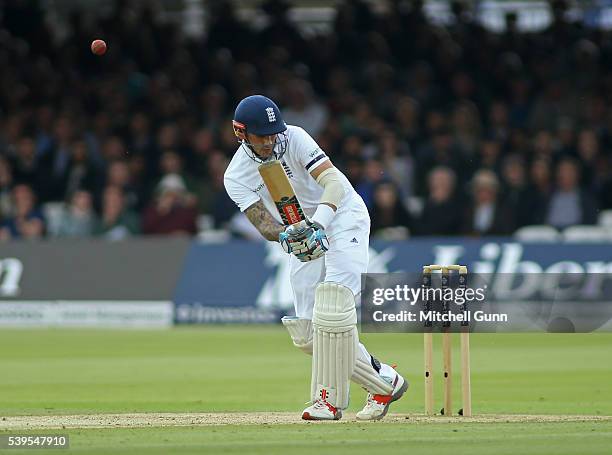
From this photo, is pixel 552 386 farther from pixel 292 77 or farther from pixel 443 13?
pixel 443 13

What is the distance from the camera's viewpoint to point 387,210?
1611cm

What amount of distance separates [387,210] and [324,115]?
2649mm

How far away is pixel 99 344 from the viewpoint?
14172 millimetres

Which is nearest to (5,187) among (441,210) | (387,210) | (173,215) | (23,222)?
(23,222)

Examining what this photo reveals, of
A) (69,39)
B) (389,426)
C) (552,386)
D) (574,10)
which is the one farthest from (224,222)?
(389,426)

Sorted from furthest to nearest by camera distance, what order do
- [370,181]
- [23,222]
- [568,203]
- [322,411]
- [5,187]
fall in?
1. [5,187]
2. [23,222]
3. [370,181]
4. [568,203]
5. [322,411]

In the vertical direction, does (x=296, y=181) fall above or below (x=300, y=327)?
above

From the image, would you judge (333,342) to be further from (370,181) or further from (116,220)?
(116,220)

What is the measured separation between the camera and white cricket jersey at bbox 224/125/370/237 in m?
7.73

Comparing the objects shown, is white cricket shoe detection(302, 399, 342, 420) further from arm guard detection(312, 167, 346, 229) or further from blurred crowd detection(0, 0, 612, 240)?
blurred crowd detection(0, 0, 612, 240)

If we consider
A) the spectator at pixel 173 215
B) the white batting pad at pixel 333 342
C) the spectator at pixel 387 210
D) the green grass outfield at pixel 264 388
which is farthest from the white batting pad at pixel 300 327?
the spectator at pixel 173 215

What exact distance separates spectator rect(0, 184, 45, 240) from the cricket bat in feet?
32.9

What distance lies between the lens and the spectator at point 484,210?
15953 millimetres

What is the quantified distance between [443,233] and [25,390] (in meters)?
7.03
